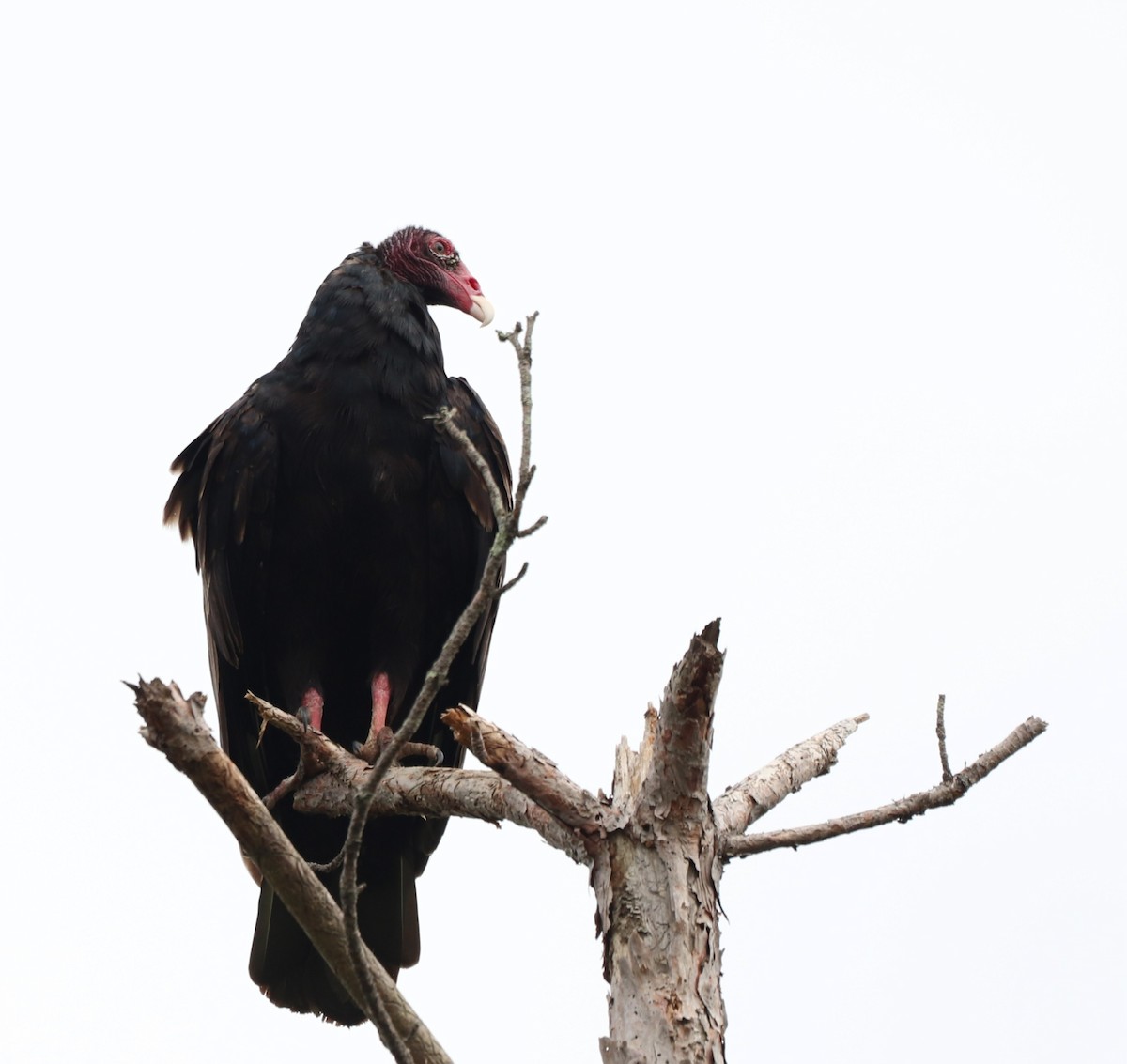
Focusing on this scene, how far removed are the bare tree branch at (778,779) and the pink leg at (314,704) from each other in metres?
1.71

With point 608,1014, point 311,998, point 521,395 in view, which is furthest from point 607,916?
point 311,998

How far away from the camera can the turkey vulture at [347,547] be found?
4.51 m

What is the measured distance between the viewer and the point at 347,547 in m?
4.55

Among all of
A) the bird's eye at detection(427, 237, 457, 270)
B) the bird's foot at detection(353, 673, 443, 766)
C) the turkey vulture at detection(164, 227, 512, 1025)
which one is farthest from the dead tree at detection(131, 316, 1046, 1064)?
the bird's eye at detection(427, 237, 457, 270)

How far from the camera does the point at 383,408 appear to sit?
15.0 feet

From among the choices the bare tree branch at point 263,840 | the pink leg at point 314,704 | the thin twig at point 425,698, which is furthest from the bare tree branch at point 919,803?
the pink leg at point 314,704

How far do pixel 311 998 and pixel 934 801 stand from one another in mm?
1977

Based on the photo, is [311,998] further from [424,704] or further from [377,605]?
[424,704]

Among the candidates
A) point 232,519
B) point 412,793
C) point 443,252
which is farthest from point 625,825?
point 443,252

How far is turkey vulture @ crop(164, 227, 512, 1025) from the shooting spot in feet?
14.8

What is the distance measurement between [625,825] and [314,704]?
1.98 meters

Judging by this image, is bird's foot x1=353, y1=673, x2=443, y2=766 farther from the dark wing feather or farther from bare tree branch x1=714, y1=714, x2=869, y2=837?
bare tree branch x1=714, y1=714, x2=869, y2=837

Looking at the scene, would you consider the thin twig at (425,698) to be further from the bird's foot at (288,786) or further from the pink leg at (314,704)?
the pink leg at (314,704)

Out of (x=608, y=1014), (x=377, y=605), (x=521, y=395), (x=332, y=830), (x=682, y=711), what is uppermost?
(x=377, y=605)
